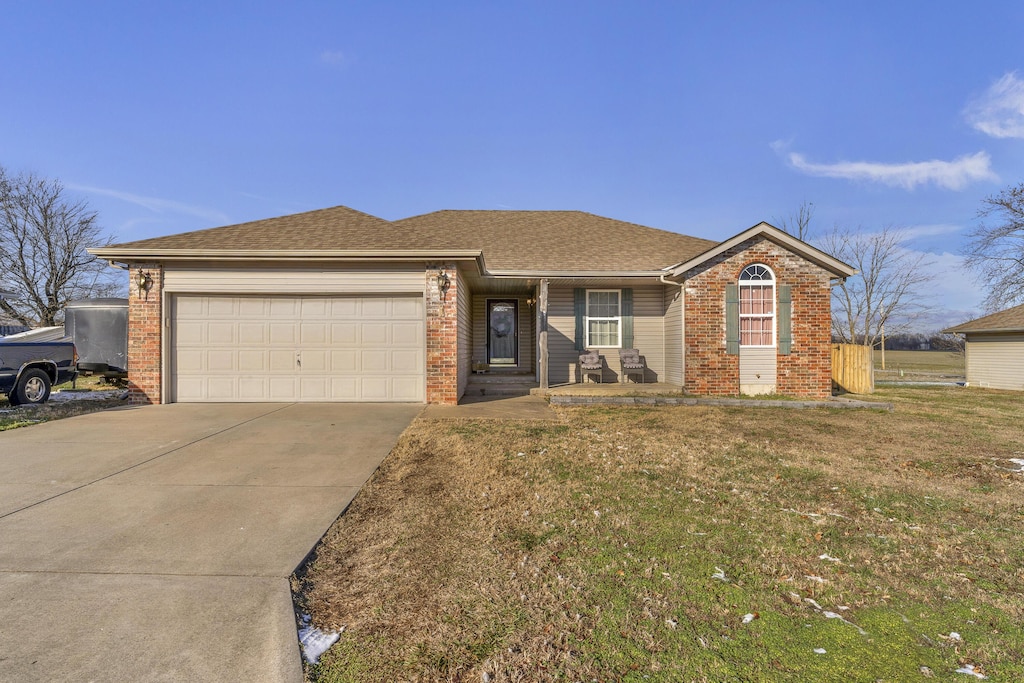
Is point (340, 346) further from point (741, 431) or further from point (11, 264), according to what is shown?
point (11, 264)

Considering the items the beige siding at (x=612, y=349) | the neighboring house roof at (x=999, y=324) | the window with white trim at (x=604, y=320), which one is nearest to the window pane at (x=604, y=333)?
the window with white trim at (x=604, y=320)

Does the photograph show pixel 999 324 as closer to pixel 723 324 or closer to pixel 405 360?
pixel 723 324

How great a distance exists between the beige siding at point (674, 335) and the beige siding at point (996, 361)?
13.0m

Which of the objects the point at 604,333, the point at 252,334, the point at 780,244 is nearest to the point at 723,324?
the point at 780,244

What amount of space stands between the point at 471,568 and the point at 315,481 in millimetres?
2372

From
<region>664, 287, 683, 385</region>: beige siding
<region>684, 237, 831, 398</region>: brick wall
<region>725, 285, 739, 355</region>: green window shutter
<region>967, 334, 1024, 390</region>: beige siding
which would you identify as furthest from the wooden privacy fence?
<region>967, 334, 1024, 390</region>: beige siding

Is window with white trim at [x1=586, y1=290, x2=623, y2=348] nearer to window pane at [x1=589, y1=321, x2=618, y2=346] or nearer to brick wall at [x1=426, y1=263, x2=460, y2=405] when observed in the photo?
window pane at [x1=589, y1=321, x2=618, y2=346]

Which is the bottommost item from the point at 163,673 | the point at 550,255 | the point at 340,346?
the point at 163,673

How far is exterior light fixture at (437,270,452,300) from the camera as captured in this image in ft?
30.8

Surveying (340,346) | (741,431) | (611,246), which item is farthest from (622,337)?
(340,346)

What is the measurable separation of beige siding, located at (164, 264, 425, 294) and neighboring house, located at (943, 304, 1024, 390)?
19.5 m

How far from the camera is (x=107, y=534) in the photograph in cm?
338

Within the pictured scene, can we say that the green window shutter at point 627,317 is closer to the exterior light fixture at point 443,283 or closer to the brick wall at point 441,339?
the brick wall at point 441,339

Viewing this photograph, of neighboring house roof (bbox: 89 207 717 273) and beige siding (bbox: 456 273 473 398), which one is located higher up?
neighboring house roof (bbox: 89 207 717 273)
